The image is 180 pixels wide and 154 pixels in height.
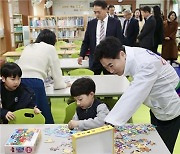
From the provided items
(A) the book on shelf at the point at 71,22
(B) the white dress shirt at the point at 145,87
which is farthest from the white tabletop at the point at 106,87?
(A) the book on shelf at the point at 71,22

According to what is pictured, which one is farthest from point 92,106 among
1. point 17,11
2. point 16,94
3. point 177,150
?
point 17,11

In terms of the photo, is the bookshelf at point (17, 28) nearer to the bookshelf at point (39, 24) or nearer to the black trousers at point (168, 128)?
the bookshelf at point (39, 24)

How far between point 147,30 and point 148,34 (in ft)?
0.30

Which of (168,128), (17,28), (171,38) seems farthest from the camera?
(17,28)

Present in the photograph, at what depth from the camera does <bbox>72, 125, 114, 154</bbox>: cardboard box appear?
4.57 feet

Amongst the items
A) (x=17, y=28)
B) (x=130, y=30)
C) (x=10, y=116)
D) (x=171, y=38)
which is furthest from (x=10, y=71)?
(x=17, y=28)

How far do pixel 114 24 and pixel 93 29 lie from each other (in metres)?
0.30

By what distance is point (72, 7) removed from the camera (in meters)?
13.4

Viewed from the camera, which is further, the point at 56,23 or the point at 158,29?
the point at 56,23

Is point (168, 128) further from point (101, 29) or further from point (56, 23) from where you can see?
point (56, 23)

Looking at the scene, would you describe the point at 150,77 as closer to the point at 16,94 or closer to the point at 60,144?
the point at 60,144

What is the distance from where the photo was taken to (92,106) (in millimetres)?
Result: 2031

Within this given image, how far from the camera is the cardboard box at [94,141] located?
139 centimetres

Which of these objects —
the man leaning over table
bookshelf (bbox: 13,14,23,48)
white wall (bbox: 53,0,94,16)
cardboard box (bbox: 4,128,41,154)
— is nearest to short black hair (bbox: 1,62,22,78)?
cardboard box (bbox: 4,128,41,154)
